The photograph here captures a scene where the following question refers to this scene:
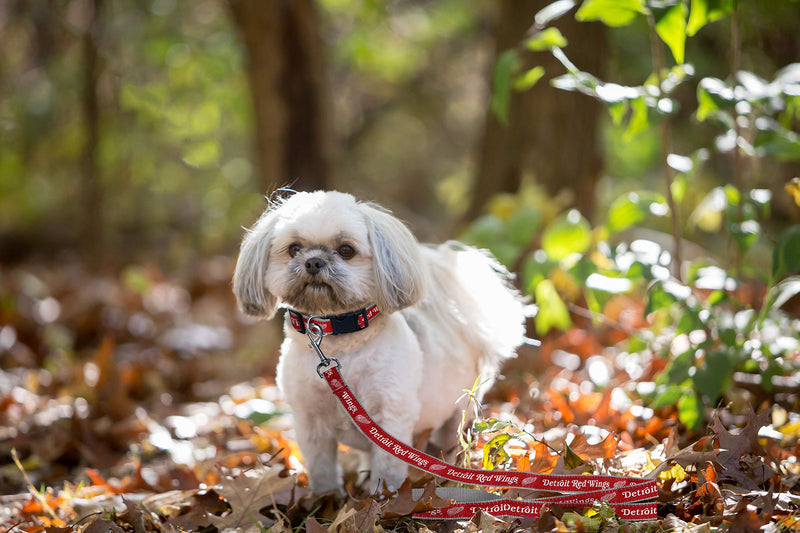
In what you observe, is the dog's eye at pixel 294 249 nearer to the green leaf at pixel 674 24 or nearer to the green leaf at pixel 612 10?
the green leaf at pixel 612 10

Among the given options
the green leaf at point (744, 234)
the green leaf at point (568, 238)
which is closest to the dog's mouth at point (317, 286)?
the green leaf at point (568, 238)

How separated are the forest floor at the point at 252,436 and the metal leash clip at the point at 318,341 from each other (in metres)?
0.46

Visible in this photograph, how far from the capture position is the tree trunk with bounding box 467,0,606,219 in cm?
508

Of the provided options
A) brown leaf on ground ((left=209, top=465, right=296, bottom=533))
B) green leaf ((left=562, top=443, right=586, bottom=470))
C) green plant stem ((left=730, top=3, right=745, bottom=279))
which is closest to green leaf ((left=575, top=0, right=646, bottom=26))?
green plant stem ((left=730, top=3, right=745, bottom=279))

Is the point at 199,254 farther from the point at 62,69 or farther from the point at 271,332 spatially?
the point at 271,332

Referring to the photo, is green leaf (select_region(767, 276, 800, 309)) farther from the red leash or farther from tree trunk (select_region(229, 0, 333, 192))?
tree trunk (select_region(229, 0, 333, 192))

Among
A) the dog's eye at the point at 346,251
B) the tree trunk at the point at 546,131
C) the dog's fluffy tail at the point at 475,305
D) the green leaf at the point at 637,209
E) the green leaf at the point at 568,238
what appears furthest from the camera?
the tree trunk at the point at 546,131

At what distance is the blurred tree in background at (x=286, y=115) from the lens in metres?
5.25

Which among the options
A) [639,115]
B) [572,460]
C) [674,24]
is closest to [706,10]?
[674,24]

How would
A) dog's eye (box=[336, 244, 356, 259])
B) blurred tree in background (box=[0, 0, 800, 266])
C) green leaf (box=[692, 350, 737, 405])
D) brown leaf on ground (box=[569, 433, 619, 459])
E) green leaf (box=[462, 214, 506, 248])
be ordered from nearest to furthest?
dog's eye (box=[336, 244, 356, 259])
brown leaf on ground (box=[569, 433, 619, 459])
green leaf (box=[692, 350, 737, 405])
green leaf (box=[462, 214, 506, 248])
blurred tree in background (box=[0, 0, 800, 266])

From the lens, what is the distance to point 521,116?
526 centimetres

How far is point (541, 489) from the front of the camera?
2.15 meters

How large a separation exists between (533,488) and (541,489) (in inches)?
1.0

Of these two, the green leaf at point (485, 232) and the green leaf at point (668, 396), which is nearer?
the green leaf at point (668, 396)
